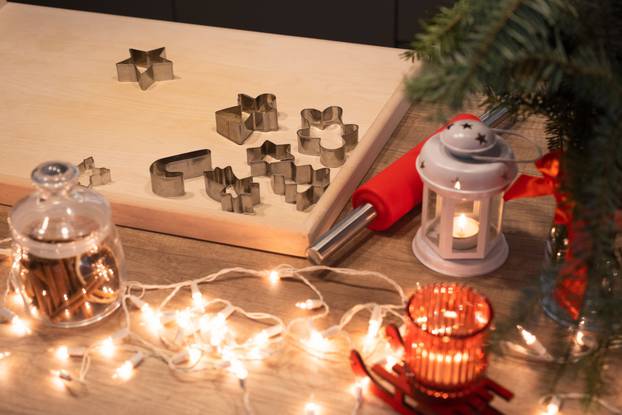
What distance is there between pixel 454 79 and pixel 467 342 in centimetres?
23

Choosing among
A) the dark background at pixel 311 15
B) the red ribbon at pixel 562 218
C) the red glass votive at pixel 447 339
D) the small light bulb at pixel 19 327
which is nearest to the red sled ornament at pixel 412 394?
the red glass votive at pixel 447 339

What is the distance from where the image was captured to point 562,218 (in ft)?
2.78

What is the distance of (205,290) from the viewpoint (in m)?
0.97

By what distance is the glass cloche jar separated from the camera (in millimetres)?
888

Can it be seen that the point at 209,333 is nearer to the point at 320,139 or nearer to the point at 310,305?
the point at 310,305

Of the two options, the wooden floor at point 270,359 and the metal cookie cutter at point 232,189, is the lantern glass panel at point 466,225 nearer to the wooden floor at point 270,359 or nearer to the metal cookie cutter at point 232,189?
the wooden floor at point 270,359

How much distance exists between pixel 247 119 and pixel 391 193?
29 centimetres

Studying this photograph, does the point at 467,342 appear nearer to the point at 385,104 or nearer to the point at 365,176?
the point at 365,176

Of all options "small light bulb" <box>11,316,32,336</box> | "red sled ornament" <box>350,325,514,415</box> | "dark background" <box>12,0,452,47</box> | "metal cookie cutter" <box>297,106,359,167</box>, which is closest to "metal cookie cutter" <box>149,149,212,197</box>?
"metal cookie cutter" <box>297,106,359,167</box>

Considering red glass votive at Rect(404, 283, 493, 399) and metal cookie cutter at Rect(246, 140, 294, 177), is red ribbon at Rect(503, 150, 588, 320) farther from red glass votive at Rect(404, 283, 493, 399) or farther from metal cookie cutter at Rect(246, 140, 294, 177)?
metal cookie cutter at Rect(246, 140, 294, 177)

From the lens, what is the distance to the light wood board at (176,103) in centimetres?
105

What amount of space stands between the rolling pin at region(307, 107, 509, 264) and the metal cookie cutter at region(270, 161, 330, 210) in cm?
6

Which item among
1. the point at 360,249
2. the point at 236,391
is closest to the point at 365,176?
the point at 360,249

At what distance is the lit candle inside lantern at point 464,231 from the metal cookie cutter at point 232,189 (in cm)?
25
